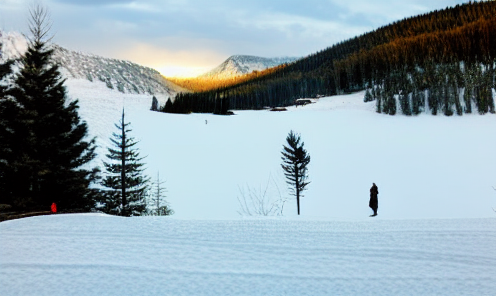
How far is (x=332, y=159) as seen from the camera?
36062 millimetres

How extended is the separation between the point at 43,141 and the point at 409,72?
254ft

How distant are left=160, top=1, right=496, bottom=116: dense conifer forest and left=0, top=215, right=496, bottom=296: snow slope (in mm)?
57906

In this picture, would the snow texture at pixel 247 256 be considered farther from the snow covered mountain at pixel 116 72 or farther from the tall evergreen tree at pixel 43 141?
the snow covered mountain at pixel 116 72

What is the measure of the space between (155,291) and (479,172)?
3095cm

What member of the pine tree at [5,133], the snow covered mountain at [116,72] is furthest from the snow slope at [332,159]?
the snow covered mountain at [116,72]

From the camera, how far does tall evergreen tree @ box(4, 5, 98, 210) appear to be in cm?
1661

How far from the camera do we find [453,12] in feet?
404

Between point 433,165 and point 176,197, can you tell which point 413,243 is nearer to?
point 176,197

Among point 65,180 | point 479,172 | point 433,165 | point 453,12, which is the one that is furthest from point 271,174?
point 453,12

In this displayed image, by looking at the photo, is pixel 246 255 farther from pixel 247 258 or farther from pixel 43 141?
pixel 43 141

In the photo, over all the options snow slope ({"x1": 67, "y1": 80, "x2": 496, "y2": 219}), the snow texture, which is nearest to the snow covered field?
the snow texture

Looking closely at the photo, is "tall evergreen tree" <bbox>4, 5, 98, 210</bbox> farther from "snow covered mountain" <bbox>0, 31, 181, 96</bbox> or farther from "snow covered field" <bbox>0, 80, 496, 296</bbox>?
"snow covered mountain" <bbox>0, 31, 181, 96</bbox>

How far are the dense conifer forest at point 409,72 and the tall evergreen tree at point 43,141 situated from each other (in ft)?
167

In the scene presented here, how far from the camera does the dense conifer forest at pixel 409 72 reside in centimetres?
5969
